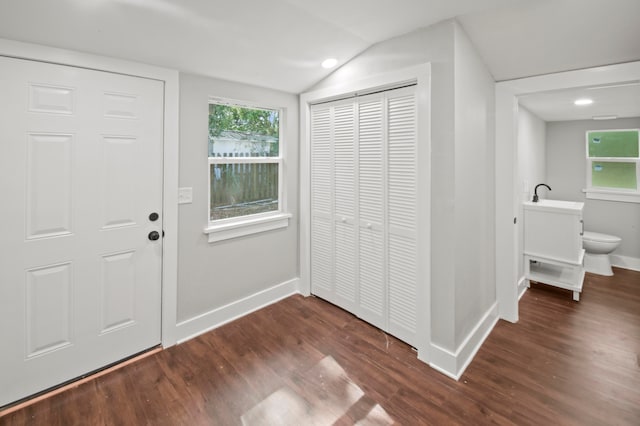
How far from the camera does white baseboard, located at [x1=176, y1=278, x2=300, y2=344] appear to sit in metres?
2.38

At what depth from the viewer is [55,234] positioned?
1812mm

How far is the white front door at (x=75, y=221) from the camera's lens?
168cm

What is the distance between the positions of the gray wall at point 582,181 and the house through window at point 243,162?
13.3 ft

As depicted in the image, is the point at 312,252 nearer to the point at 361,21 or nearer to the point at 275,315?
the point at 275,315

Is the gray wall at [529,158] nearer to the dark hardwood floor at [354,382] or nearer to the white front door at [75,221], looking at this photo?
the dark hardwood floor at [354,382]

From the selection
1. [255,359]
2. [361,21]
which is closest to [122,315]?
[255,359]

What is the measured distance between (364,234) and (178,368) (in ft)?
5.57

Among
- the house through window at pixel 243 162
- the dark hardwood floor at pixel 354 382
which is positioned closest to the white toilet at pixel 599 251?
the dark hardwood floor at pixel 354 382

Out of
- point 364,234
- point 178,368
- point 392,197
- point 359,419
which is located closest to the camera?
point 359,419

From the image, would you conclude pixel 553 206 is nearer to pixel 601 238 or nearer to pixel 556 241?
pixel 556 241

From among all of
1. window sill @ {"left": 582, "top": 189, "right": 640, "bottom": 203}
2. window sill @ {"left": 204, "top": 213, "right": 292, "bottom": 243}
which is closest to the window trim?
window sill @ {"left": 204, "top": 213, "right": 292, "bottom": 243}

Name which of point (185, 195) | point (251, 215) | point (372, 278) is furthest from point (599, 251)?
point (185, 195)

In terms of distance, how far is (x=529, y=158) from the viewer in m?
3.58

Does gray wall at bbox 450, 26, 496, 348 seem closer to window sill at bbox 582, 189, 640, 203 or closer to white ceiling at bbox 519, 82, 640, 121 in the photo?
white ceiling at bbox 519, 82, 640, 121
